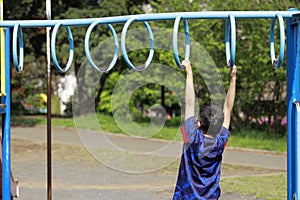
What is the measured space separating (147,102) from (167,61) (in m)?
3.05

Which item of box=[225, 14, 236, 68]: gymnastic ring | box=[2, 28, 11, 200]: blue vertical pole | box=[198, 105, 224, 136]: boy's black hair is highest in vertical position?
box=[225, 14, 236, 68]: gymnastic ring

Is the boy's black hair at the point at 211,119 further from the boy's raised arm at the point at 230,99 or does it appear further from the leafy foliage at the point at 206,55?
the leafy foliage at the point at 206,55

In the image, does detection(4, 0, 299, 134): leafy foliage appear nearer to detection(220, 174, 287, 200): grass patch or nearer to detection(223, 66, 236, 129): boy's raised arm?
detection(220, 174, 287, 200): grass patch

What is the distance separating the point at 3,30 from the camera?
5.38 metres

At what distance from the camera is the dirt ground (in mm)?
8406

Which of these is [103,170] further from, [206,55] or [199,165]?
[199,165]

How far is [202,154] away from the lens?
14.4 feet

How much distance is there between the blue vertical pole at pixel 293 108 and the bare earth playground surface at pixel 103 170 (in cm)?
216

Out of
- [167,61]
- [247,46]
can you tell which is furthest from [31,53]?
[247,46]

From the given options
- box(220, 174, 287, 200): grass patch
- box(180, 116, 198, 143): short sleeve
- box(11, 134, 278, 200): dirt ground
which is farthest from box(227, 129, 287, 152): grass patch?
box(180, 116, 198, 143): short sleeve

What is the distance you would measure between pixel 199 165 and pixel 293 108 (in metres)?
0.93

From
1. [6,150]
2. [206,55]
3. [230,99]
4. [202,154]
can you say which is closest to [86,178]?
[6,150]

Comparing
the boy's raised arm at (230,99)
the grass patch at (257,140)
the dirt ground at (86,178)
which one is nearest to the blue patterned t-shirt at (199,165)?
the boy's raised arm at (230,99)

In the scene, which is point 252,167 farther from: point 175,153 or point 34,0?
point 34,0
